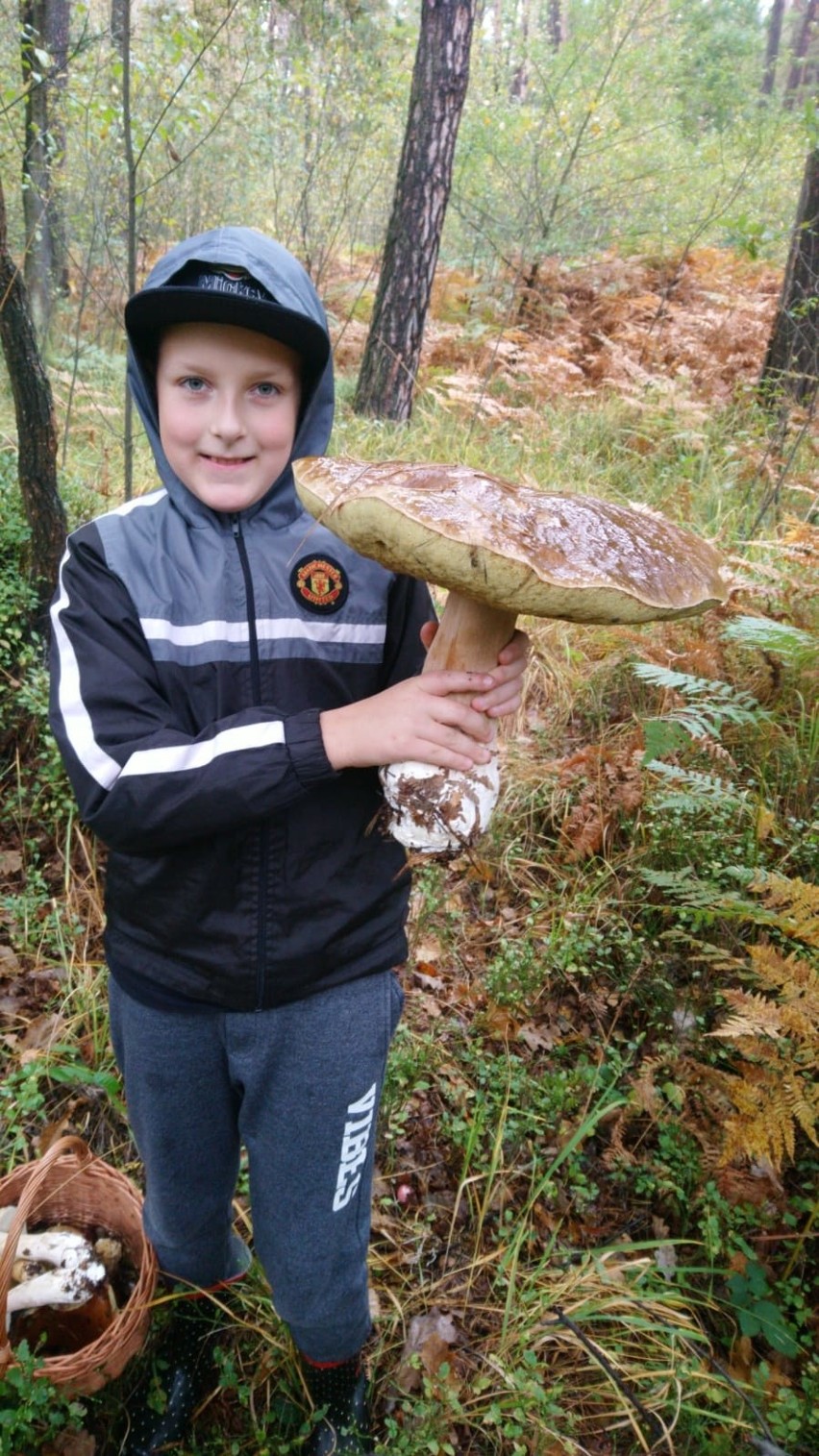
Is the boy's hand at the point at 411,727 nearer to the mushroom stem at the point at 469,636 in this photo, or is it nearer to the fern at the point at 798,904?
the mushroom stem at the point at 469,636

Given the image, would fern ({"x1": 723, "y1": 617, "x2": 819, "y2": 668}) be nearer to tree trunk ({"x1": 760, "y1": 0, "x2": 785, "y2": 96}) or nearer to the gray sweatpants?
the gray sweatpants

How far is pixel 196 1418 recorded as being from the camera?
72.7 inches

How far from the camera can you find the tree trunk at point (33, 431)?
2.87 meters

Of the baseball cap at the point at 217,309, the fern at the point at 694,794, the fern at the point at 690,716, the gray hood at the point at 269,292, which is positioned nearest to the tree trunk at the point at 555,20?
the fern at the point at 690,716

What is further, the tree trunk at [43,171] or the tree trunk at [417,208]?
the tree trunk at [417,208]

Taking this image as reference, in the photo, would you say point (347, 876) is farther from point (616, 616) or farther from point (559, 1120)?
point (559, 1120)

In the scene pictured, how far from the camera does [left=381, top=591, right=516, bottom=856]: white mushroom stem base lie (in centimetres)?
131

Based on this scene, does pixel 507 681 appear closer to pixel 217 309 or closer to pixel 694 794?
pixel 217 309

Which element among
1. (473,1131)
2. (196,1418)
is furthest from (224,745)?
(196,1418)

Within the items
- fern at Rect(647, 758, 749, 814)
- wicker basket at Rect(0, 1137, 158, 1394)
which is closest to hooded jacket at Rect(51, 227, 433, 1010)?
wicker basket at Rect(0, 1137, 158, 1394)

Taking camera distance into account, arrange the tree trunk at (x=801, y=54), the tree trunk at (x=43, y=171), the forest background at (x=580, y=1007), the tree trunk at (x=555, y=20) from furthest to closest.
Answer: the tree trunk at (x=801, y=54) → the tree trunk at (x=555, y=20) → the tree trunk at (x=43, y=171) → the forest background at (x=580, y=1007)

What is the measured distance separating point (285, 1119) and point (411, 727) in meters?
0.85

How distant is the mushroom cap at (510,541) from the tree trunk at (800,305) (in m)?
4.98

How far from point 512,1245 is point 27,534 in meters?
3.21
